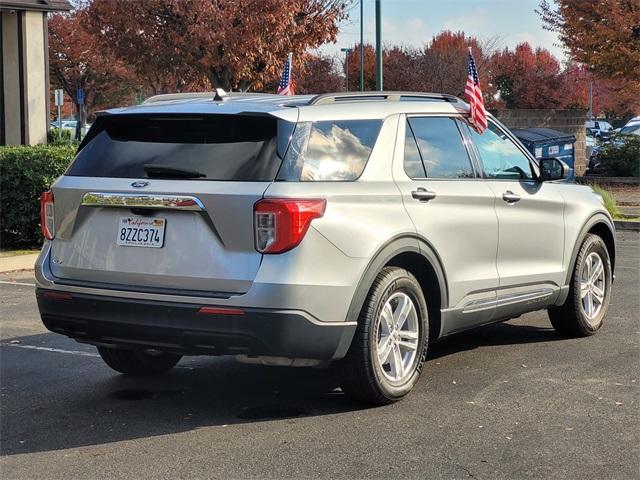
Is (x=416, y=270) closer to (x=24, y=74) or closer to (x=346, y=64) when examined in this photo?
(x=24, y=74)

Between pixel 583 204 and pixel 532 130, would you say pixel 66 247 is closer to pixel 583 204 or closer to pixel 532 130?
pixel 583 204

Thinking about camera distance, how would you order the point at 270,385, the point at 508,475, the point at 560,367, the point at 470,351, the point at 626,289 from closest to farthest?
1. the point at 508,475
2. the point at 270,385
3. the point at 560,367
4. the point at 470,351
5. the point at 626,289

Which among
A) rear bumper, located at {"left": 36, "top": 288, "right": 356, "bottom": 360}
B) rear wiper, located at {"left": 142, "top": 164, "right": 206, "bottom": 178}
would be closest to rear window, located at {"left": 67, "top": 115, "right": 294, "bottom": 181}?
rear wiper, located at {"left": 142, "top": 164, "right": 206, "bottom": 178}

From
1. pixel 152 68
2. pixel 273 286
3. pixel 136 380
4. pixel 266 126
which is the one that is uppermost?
pixel 152 68

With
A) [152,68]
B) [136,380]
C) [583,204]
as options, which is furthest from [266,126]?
[152,68]

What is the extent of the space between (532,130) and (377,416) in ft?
56.5

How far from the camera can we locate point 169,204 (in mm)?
4984

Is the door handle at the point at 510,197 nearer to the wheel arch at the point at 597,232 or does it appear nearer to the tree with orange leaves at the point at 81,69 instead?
the wheel arch at the point at 597,232

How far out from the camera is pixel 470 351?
22.8ft

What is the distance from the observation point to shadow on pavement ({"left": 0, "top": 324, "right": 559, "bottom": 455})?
5070 millimetres

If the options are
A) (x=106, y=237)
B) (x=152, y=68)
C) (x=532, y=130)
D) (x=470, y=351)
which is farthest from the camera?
(x=532, y=130)

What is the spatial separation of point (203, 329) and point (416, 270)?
5.03 ft

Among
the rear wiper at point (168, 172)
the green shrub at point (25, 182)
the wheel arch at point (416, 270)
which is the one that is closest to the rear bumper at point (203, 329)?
the wheel arch at point (416, 270)

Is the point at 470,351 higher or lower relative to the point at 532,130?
lower
